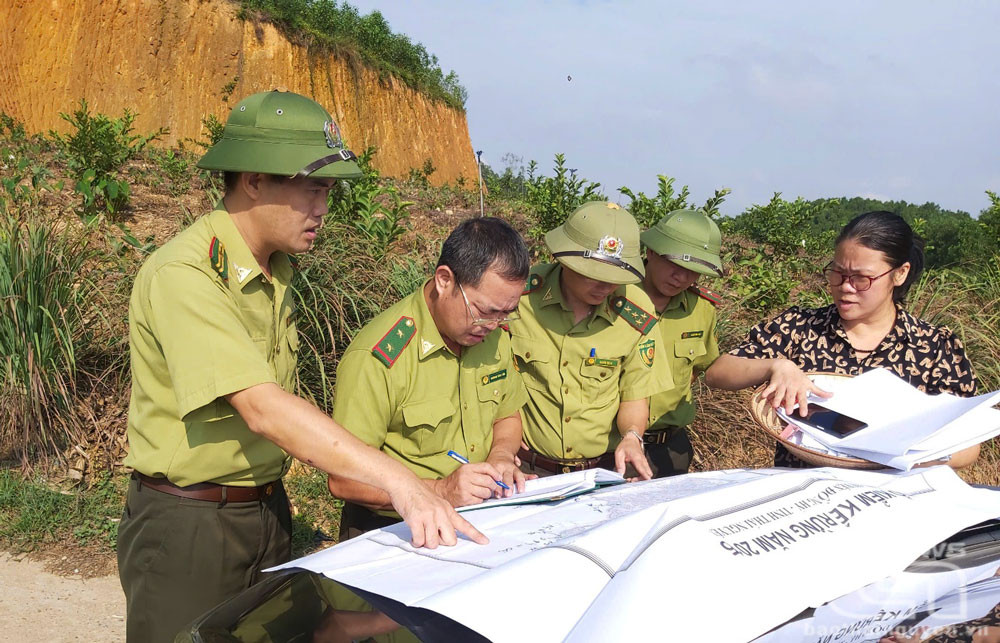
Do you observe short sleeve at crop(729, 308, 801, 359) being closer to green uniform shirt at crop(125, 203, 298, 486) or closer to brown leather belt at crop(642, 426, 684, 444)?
brown leather belt at crop(642, 426, 684, 444)

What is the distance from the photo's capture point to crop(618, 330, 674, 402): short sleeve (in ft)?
9.89

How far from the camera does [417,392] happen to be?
229cm

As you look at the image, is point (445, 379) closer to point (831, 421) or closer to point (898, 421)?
point (831, 421)

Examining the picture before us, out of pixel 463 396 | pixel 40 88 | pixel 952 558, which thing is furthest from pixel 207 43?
pixel 952 558

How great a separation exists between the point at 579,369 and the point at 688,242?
0.84 m

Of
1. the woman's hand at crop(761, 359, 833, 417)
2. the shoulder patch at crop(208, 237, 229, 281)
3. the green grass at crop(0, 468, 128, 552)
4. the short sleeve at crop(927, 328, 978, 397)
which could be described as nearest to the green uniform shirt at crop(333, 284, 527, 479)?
the shoulder patch at crop(208, 237, 229, 281)

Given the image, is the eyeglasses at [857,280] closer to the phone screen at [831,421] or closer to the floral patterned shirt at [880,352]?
the floral patterned shirt at [880,352]

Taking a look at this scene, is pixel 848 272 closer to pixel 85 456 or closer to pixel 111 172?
pixel 85 456

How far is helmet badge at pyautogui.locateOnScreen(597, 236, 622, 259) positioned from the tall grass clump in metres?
3.45

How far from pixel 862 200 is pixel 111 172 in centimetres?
1327

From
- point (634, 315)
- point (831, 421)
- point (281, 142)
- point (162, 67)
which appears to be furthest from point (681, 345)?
point (162, 67)

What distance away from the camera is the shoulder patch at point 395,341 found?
2225 mm

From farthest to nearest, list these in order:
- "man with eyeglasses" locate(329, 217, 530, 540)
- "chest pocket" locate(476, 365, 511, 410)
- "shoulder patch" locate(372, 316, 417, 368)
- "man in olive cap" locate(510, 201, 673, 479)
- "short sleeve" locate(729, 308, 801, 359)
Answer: "man in olive cap" locate(510, 201, 673, 479) < "short sleeve" locate(729, 308, 801, 359) < "chest pocket" locate(476, 365, 511, 410) < "shoulder patch" locate(372, 316, 417, 368) < "man with eyeglasses" locate(329, 217, 530, 540)

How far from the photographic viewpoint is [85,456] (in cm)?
461
